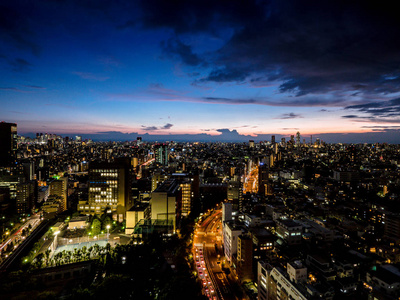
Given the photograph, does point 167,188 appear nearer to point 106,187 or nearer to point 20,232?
point 106,187

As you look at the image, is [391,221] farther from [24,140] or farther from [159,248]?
[24,140]

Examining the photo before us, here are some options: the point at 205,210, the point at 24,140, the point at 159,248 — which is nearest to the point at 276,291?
the point at 159,248

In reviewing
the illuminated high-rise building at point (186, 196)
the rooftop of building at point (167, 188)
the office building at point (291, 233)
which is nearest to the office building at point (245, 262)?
the office building at point (291, 233)

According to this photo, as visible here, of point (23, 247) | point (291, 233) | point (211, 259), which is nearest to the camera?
point (211, 259)

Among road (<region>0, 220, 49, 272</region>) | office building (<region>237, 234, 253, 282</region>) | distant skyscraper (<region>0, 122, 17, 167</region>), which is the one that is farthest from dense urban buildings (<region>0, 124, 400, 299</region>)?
distant skyscraper (<region>0, 122, 17, 167</region>)

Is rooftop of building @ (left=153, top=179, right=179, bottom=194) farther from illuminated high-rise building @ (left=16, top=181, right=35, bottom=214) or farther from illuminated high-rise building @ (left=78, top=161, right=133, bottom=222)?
illuminated high-rise building @ (left=16, top=181, right=35, bottom=214)

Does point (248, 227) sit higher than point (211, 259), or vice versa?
point (248, 227)

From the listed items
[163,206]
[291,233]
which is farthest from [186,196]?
[291,233]

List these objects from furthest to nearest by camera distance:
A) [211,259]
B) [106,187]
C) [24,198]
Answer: [24,198], [106,187], [211,259]
